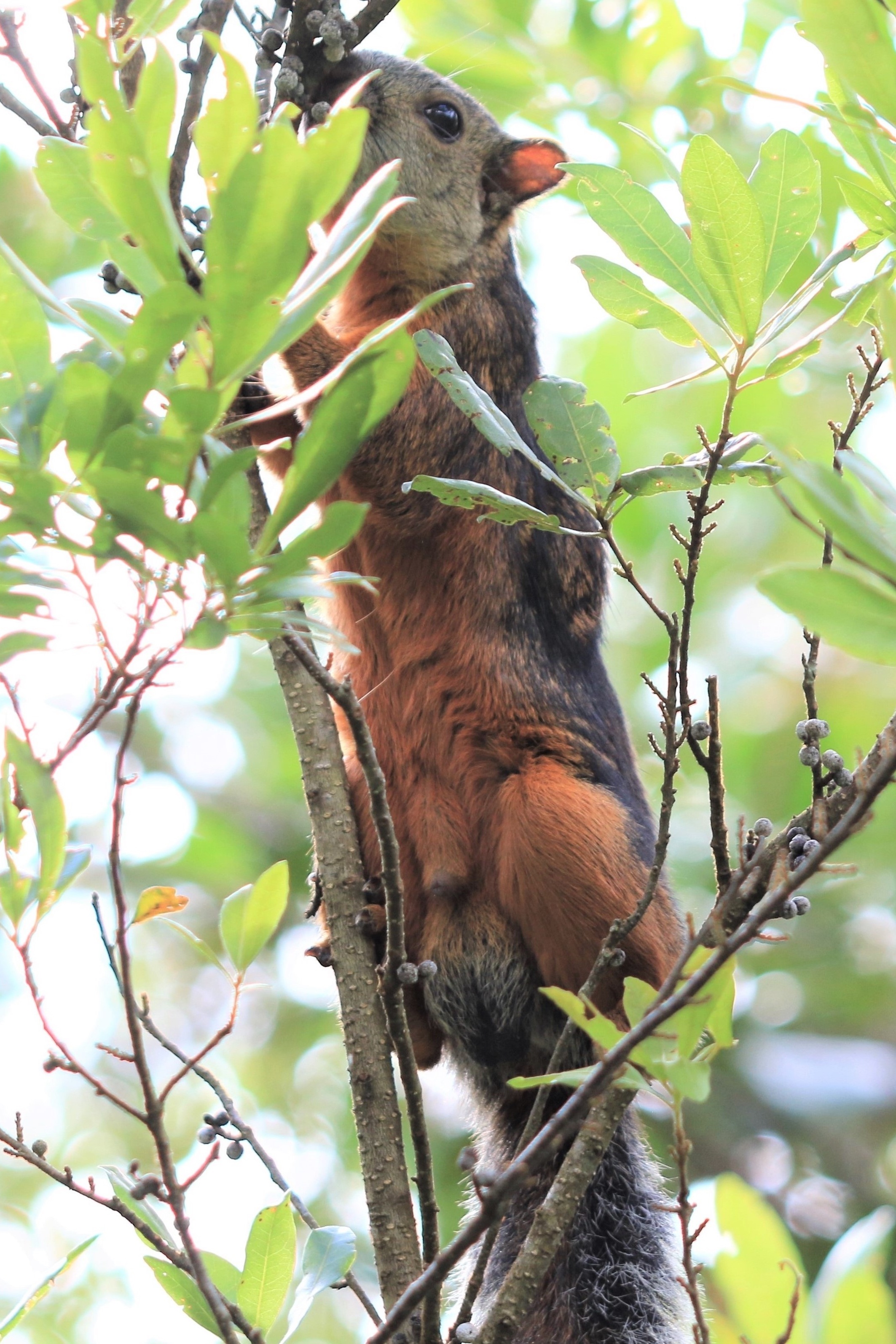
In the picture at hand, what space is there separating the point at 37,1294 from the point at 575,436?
165 cm

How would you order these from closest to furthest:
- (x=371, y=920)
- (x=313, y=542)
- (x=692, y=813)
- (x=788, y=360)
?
(x=313, y=542) → (x=788, y=360) → (x=371, y=920) → (x=692, y=813)

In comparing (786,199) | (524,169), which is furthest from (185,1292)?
(524,169)

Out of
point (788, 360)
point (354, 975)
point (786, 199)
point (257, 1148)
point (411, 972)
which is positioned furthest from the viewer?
point (354, 975)

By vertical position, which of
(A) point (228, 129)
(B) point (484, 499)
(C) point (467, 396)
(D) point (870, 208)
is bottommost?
(A) point (228, 129)

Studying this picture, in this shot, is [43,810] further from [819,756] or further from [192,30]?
[192,30]

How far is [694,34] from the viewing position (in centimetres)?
527

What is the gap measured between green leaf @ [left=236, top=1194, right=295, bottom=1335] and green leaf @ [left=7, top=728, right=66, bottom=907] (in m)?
0.73

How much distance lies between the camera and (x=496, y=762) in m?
3.51

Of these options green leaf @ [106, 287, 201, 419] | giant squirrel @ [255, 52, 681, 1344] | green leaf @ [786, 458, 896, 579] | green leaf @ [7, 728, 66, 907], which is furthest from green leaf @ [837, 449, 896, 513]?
giant squirrel @ [255, 52, 681, 1344]

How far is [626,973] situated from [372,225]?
7.80 ft

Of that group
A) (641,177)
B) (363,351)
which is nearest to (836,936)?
(641,177)

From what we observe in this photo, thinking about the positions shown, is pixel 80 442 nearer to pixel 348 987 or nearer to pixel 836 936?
pixel 348 987

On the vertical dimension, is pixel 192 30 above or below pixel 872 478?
above

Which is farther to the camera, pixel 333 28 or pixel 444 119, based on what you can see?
pixel 444 119
